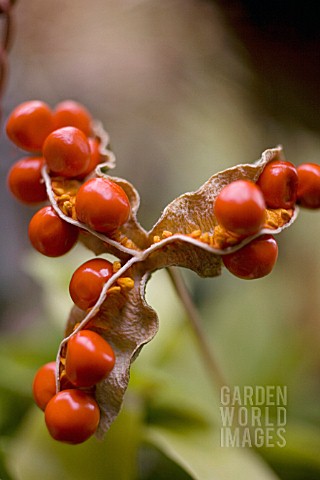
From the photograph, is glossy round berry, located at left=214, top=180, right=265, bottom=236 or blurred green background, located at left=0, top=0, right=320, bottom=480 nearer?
glossy round berry, located at left=214, top=180, right=265, bottom=236

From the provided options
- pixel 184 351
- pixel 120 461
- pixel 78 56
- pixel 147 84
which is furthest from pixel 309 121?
pixel 120 461

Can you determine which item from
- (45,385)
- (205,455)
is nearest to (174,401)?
(205,455)

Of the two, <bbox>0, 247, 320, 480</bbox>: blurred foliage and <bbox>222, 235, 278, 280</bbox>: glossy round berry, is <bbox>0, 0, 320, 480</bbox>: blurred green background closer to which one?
<bbox>0, 247, 320, 480</bbox>: blurred foliage

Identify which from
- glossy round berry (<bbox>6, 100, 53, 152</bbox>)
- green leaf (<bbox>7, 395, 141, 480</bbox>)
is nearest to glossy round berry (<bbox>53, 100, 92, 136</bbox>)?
glossy round berry (<bbox>6, 100, 53, 152</bbox>)

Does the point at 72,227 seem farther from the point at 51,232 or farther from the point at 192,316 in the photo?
the point at 192,316

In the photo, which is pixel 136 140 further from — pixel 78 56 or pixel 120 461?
pixel 120 461

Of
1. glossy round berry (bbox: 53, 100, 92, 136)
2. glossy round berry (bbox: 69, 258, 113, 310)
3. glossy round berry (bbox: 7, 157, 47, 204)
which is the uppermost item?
glossy round berry (bbox: 53, 100, 92, 136)

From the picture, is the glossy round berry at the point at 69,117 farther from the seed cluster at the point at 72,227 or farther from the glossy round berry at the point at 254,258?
the glossy round berry at the point at 254,258
